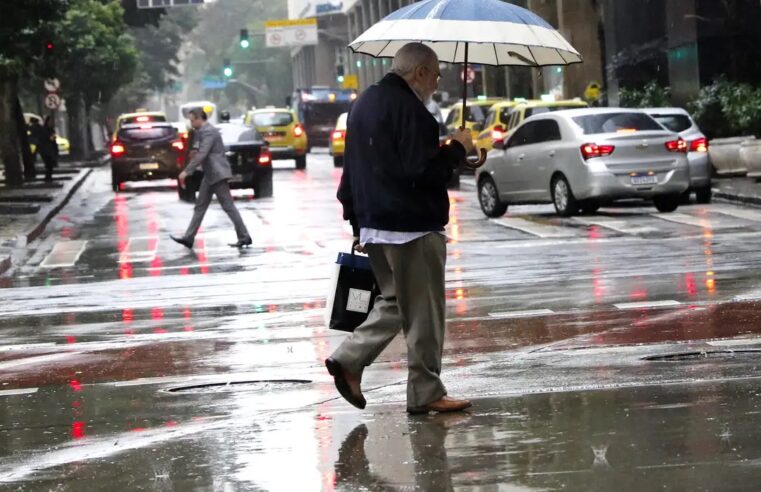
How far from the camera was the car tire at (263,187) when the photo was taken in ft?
112

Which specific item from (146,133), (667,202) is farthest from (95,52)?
(667,202)

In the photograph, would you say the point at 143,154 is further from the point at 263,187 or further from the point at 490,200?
the point at 490,200

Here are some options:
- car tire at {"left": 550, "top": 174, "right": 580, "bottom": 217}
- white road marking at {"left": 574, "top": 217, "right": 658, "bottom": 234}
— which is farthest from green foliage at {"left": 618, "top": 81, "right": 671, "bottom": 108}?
white road marking at {"left": 574, "top": 217, "right": 658, "bottom": 234}

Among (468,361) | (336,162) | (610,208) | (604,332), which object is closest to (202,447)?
(468,361)

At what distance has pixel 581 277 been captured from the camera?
587 inches

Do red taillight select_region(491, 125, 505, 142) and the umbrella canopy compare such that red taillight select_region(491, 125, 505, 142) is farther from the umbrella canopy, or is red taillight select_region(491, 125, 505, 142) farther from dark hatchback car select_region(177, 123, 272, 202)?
the umbrella canopy

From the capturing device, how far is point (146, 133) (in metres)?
41.0

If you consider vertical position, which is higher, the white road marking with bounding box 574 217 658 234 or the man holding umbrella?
the man holding umbrella

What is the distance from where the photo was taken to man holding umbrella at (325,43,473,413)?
297 inches

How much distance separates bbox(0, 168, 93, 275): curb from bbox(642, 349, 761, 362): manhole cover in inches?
463

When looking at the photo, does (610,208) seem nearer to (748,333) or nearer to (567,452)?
(748,333)

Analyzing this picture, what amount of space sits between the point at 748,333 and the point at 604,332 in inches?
38.1

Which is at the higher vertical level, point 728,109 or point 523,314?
point 728,109

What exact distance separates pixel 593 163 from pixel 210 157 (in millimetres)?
5650
